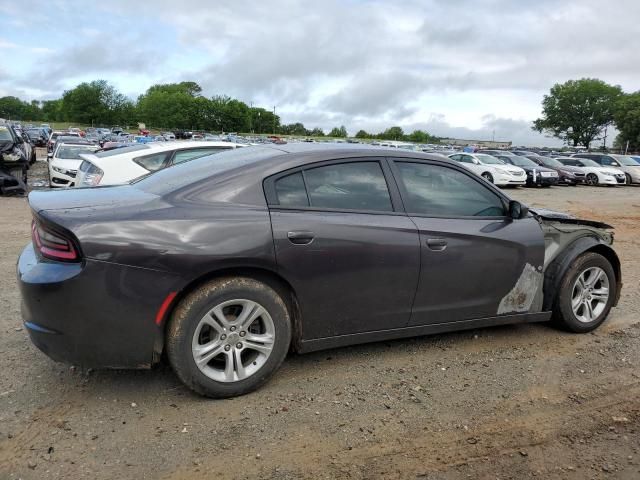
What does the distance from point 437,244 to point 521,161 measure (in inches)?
903

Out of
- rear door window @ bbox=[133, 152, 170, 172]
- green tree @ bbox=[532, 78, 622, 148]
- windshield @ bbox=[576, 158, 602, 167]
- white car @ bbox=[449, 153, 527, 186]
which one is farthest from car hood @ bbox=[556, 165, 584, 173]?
green tree @ bbox=[532, 78, 622, 148]

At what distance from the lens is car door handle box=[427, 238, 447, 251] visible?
12.2 ft

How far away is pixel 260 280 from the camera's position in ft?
10.8

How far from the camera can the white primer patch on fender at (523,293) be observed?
4.12 m

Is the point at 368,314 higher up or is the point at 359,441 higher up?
the point at 368,314

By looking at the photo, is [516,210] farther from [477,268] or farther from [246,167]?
[246,167]

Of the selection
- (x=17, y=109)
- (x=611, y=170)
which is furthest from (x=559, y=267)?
(x=17, y=109)

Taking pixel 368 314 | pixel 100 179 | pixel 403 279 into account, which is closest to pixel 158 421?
pixel 368 314

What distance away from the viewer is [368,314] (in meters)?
3.61

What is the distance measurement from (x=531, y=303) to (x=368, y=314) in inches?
59.2

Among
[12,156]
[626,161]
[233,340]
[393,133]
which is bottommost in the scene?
[233,340]

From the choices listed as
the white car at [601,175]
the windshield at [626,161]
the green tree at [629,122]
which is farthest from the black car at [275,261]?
the green tree at [629,122]

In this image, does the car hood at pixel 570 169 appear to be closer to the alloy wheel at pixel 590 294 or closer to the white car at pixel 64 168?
the white car at pixel 64 168

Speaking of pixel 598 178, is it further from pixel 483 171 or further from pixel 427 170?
pixel 427 170
